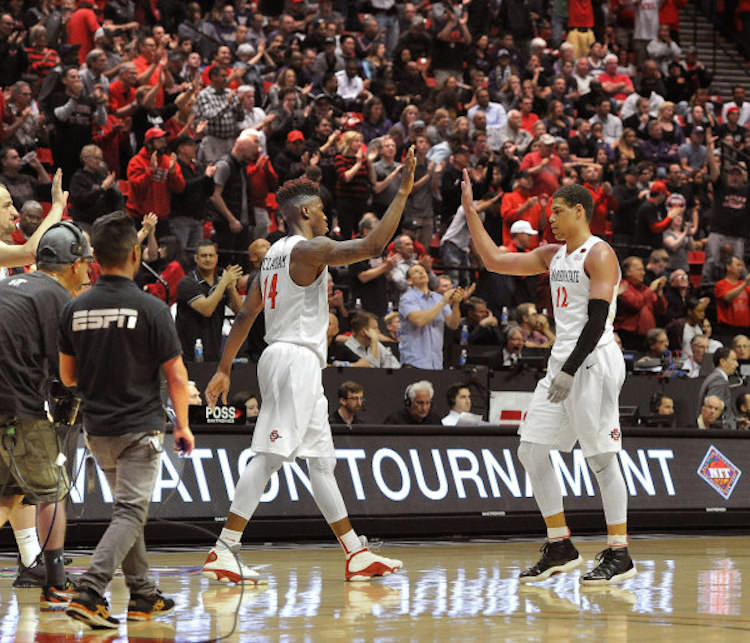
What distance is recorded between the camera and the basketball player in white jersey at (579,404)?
9.34 meters

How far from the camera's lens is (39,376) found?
8148 millimetres

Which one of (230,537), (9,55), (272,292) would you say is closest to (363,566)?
(230,537)

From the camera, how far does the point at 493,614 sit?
25.5ft

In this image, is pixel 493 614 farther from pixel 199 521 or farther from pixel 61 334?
pixel 199 521

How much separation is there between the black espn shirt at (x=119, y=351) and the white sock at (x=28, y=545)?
1760 mm

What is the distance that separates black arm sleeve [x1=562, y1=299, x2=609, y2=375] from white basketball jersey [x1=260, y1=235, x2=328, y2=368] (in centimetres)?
173

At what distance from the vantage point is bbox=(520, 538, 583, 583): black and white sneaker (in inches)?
367

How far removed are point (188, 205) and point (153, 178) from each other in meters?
0.56

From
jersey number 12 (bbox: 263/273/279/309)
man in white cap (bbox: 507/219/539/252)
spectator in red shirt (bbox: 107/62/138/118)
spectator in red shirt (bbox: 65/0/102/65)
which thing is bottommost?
jersey number 12 (bbox: 263/273/279/309)

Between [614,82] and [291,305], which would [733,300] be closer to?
[614,82]

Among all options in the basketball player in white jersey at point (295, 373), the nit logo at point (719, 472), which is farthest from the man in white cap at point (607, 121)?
the basketball player in white jersey at point (295, 373)

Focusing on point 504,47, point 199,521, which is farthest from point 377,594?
point 504,47

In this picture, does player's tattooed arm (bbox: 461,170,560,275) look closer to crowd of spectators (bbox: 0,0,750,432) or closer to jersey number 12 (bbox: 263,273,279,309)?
jersey number 12 (bbox: 263,273,279,309)

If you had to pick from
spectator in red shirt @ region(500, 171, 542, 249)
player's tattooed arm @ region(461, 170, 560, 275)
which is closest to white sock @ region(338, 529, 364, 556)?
player's tattooed arm @ region(461, 170, 560, 275)
